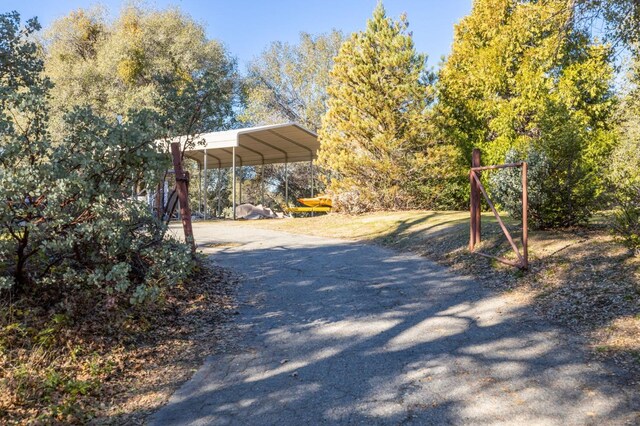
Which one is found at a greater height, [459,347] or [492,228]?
[492,228]

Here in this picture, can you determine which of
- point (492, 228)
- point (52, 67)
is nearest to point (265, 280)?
point (492, 228)

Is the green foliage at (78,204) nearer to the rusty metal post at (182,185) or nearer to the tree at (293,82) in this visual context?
the rusty metal post at (182,185)

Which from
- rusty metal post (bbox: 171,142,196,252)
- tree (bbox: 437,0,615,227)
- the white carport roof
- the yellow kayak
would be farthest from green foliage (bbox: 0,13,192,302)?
the yellow kayak

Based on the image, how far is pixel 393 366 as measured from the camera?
4.23m

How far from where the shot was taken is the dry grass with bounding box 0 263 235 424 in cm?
358

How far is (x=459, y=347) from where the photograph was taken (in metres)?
4.62

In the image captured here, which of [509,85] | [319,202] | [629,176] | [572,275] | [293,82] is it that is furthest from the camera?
[293,82]

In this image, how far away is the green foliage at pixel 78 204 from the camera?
432 cm

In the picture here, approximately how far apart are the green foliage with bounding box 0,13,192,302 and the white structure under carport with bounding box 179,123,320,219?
44.6 feet

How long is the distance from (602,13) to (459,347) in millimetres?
7326

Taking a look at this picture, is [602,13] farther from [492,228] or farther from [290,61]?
[290,61]

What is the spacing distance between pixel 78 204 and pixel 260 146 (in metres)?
20.3

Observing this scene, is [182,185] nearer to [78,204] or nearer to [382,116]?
[78,204]

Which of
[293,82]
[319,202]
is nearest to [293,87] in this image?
[293,82]
